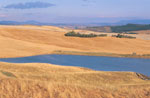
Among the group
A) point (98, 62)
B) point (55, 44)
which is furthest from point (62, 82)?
point (55, 44)

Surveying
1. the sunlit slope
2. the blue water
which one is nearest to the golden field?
the sunlit slope

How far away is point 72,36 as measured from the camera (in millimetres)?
67062

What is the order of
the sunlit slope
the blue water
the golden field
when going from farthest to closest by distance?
the sunlit slope < the blue water < the golden field

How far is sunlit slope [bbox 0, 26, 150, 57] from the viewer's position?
50.7 m

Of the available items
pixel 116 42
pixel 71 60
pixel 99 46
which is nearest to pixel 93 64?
pixel 71 60

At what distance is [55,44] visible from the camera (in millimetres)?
59469

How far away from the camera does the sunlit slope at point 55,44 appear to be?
50.7 metres

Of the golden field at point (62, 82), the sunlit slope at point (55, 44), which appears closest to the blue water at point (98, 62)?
the golden field at point (62, 82)

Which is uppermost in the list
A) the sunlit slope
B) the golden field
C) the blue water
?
the golden field

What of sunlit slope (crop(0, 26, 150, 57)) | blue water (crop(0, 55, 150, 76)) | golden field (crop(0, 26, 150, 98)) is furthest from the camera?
sunlit slope (crop(0, 26, 150, 57))

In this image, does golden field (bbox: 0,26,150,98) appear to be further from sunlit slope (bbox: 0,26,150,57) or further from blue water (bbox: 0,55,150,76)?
blue water (bbox: 0,55,150,76)

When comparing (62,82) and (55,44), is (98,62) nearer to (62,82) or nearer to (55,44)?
(55,44)

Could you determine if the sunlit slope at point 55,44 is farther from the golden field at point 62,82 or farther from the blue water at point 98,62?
the blue water at point 98,62

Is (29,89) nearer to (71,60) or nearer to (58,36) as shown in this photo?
(71,60)
